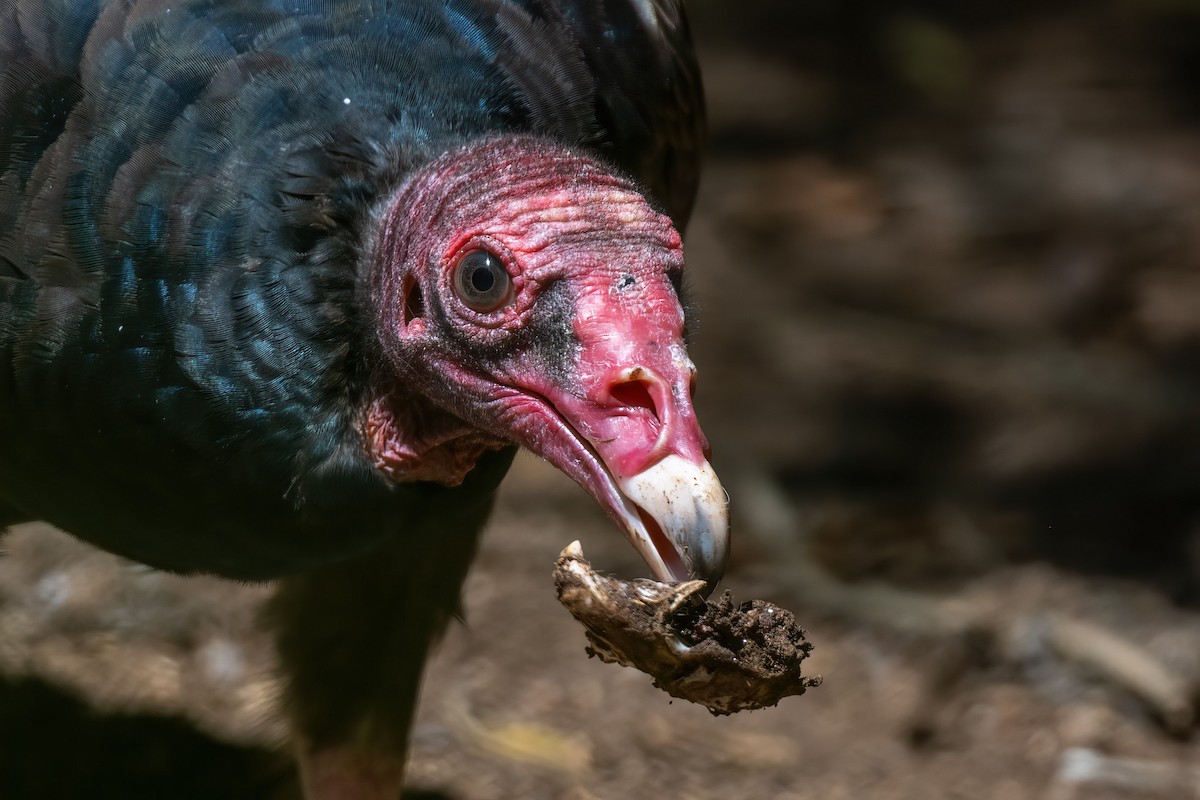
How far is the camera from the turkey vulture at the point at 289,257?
2.27 metres

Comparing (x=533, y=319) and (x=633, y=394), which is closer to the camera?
(x=633, y=394)

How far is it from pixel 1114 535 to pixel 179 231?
384cm

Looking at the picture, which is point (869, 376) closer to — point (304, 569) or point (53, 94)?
point (304, 569)

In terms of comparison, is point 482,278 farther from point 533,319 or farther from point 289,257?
point 289,257

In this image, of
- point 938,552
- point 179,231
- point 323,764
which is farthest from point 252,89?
point 938,552

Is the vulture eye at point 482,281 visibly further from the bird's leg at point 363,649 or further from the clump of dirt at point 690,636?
the bird's leg at point 363,649

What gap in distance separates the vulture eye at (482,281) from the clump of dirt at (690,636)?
1.39 feet

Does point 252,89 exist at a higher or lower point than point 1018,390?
higher

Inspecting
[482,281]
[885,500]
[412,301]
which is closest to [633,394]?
[482,281]

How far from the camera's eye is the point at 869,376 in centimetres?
572

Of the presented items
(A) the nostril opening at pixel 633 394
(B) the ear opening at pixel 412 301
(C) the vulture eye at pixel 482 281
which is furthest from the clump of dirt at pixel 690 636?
(B) the ear opening at pixel 412 301

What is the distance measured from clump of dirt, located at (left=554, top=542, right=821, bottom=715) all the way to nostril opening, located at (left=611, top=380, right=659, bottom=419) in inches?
9.3

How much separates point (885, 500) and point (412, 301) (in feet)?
11.2

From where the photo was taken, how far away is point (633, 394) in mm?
2061
